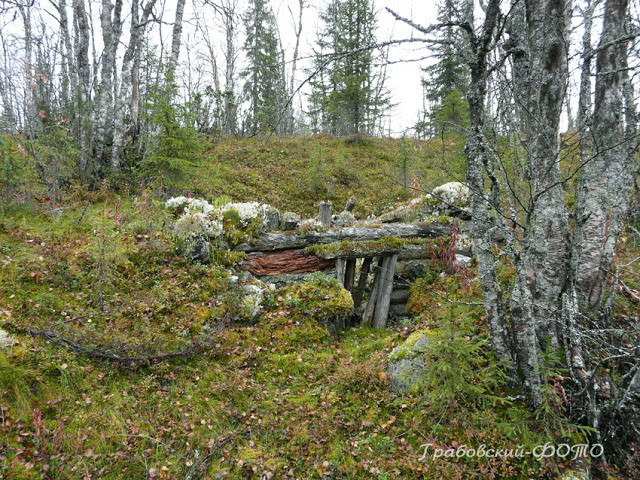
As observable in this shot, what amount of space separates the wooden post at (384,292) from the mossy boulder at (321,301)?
2.67ft

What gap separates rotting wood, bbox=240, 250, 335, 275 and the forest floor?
2.18ft

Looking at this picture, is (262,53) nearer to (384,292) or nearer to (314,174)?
(314,174)

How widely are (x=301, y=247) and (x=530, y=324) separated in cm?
461

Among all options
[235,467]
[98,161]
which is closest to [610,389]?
[235,467]

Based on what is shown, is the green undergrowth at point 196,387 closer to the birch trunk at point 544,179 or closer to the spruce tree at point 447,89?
the birch trunk at point 544,179

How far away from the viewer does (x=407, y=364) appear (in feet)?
13.0

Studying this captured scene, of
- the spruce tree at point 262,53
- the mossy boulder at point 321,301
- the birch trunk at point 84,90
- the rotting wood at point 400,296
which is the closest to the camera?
the mossy boulder at point 321,301

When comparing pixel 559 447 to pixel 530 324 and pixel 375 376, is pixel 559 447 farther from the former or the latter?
pixel 375 376

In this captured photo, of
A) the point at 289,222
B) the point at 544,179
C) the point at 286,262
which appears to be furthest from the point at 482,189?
the point at 289,222

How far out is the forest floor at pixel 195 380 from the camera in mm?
3000

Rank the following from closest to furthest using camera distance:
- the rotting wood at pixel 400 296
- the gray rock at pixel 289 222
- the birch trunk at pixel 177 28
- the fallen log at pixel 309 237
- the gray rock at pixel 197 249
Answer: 1. the gray rock at pixel 197 249
2. the fallen log at pixel 309 237
3. the rotting wood at pixel 400 296
4. the gray rock at pixel 289 222
5. the birch trunk at pixel 177 28

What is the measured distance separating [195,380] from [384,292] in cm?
395

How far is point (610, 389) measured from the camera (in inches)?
119

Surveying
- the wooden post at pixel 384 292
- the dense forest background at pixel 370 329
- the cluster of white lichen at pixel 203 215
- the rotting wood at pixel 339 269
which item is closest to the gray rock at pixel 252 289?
the dense forest background at pixel 370 329
